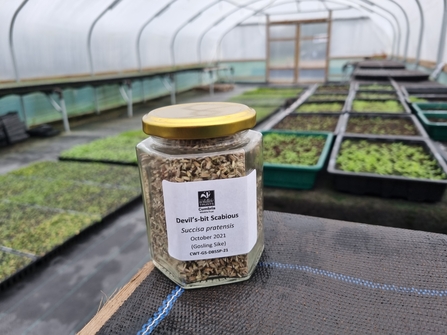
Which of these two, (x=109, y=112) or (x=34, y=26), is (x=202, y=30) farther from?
(x=34, y=26)

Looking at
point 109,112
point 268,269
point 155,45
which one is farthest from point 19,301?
point 155,45

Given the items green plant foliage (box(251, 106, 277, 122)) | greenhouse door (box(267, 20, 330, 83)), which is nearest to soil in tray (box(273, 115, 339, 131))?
green plant foliage (box(251, 106, 277, 122))

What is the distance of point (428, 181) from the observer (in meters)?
1.34

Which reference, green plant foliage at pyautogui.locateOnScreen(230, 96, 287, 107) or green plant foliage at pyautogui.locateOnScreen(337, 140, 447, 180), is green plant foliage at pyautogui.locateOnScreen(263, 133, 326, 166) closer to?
green plant foliage at pyautogui.locateOnScreen(337, 140, 447, 180)

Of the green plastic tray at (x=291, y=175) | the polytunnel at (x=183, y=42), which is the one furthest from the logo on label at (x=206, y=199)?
the polytunnel at (x=183, y=42)

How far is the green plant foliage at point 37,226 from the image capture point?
6.61ft

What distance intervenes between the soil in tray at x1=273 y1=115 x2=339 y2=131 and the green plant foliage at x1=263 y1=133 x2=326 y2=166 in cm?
39

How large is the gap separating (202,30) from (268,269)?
41.4ft

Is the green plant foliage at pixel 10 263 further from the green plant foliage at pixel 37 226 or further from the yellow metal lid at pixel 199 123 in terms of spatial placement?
the yellow metal lid at pixel 199 123

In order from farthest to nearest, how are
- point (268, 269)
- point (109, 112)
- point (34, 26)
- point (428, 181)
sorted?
point (109, 112) < point (34, 26) < point (428, 181) < point (268, 269)

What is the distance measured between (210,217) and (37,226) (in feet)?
6.87

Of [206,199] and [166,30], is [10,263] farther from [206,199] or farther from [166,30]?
[166,30]

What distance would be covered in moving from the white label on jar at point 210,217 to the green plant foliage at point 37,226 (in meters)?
1.68

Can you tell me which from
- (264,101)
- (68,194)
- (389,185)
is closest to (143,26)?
(264,101)
